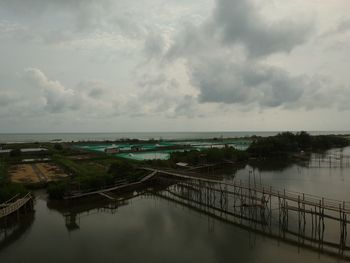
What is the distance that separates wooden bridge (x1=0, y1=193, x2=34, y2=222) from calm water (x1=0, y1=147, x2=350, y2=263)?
929 mm

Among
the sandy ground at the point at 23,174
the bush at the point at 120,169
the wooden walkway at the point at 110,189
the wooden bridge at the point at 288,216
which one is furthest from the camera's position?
the sandy ground at the point at 23,174

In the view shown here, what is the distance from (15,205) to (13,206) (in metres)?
0.24

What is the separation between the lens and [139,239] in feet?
59.9

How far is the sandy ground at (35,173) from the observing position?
34906mm

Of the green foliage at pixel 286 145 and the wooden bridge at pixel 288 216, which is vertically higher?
the green foliage at pixel 286 145

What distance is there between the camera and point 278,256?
615 inches

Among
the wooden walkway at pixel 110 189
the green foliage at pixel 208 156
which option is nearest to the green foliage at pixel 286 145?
the green foliage at pixel 208 156

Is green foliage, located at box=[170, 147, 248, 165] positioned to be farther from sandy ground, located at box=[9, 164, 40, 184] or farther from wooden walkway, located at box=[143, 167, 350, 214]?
sandy ground, located at box=[9, 164, 40, 184]

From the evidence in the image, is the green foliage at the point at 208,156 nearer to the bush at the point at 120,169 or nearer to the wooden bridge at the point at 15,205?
the bush at the point at 120,169

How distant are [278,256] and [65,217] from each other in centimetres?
1477

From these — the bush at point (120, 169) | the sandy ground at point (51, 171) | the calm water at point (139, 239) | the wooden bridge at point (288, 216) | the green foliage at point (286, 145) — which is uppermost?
the green foliage at point (286, 145)

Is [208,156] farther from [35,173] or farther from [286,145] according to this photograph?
[35,173]

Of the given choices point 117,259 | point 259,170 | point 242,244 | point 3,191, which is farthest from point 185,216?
point 259,170

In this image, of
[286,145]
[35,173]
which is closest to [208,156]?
[286,145]
